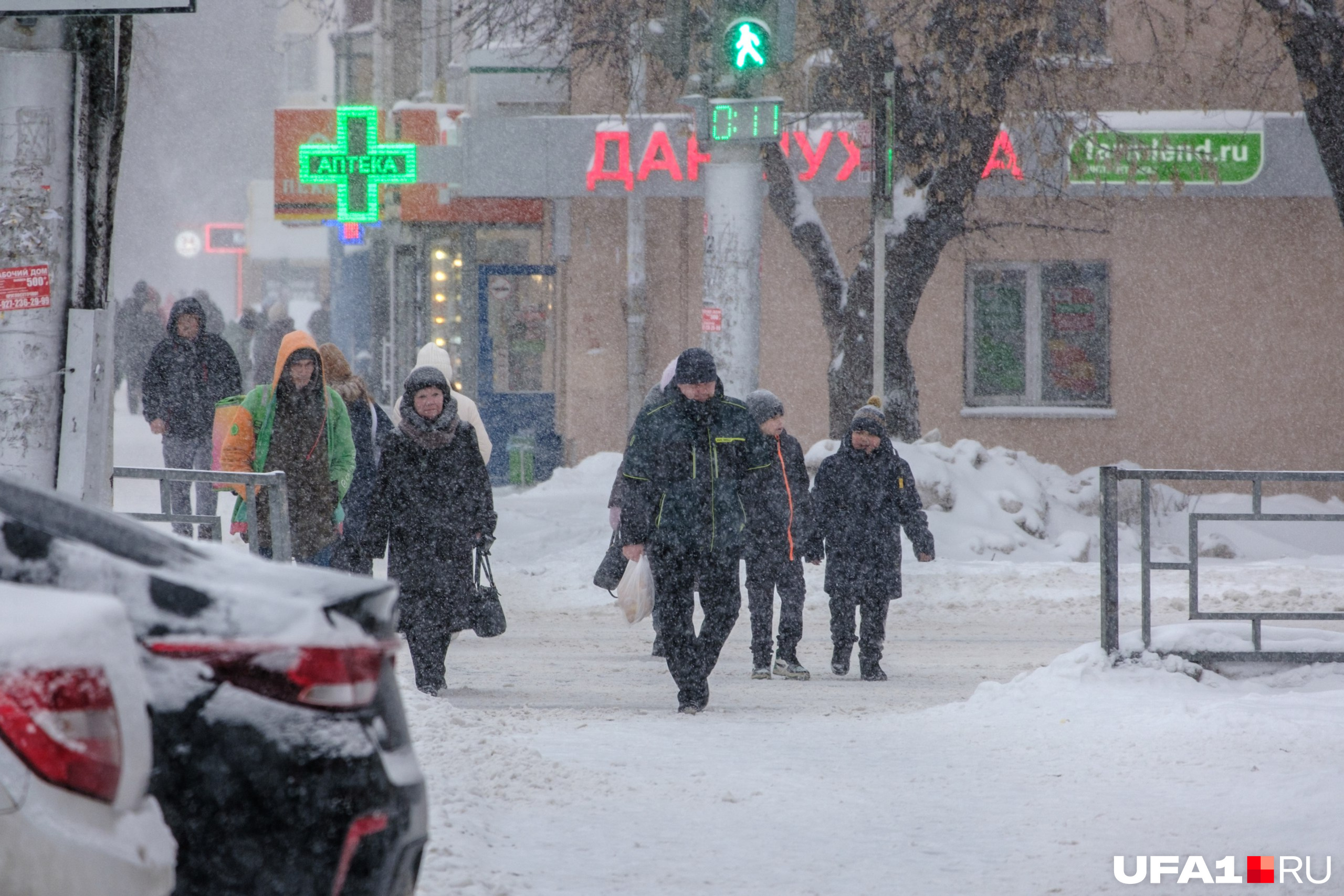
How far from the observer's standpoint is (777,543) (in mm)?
8477

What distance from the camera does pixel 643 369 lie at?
18.6 meters

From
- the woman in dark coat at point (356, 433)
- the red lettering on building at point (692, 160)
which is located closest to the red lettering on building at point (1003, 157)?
the red lettering on building at point (692, 160)

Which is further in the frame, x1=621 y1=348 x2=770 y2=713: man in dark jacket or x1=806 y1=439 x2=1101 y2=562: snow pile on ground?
x1=806 y1=439 x2=1101 y2=562: snow pile on ground

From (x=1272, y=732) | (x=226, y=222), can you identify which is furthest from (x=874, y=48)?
(x=226, y=222)

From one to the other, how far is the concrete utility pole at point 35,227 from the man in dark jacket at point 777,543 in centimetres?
406

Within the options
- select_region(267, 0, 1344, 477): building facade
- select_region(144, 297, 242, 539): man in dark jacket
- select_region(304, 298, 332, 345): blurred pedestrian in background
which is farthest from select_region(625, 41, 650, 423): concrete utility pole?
select_region(304, 298, 332, 345): blurred pedestrian in background

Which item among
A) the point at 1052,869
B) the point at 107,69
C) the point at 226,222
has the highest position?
the point at 226,222

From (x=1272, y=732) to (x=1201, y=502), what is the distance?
11394mm

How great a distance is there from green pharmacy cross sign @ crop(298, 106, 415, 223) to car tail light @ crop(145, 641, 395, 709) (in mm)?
15990

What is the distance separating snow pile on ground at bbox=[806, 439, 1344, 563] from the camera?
13836 mm

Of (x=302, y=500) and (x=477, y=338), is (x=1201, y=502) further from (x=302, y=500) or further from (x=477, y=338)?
(x=302, y=500)

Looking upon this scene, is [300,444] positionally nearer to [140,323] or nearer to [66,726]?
[66,726]

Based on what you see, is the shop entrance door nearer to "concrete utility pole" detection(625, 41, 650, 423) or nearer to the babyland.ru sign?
"concrete utility pole" detection(625, 41, 650, 423)

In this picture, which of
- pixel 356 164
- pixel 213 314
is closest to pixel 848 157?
pixel 356 164
